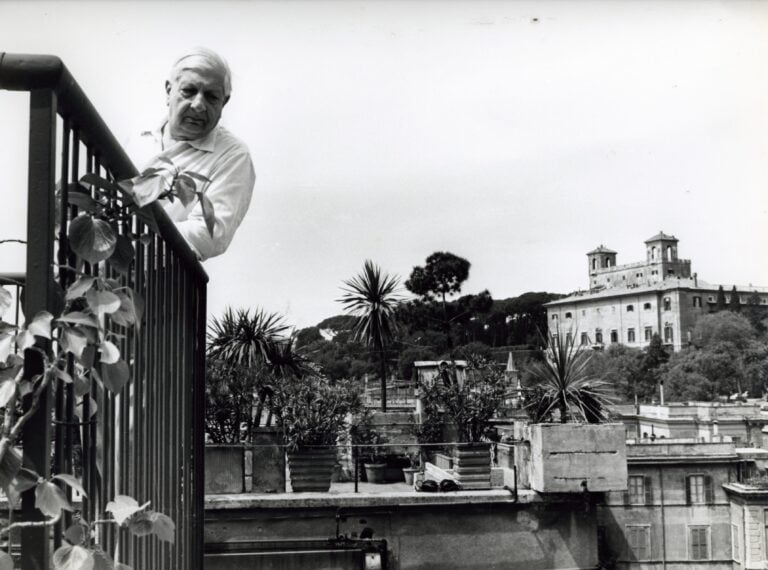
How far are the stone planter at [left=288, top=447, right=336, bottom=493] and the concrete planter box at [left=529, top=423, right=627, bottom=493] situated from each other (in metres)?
2.05

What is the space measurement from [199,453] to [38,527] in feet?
4.97

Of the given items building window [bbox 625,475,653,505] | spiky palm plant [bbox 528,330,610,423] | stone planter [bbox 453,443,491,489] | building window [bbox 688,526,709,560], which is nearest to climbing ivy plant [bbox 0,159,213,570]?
spiky palm plant [bbox 528,330,610,423]

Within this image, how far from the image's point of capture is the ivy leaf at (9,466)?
0.82 meters

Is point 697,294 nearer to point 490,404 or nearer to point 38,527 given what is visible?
point 490,404

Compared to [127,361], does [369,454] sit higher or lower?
lower

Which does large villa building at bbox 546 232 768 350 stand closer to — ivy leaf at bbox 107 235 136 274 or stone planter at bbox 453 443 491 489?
stone planter at bbox 453 443 491 489

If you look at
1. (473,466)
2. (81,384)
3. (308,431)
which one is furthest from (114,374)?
(473,466)

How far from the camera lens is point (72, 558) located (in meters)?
0.89

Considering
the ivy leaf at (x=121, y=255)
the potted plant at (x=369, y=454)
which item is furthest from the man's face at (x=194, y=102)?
the potted plant at (x=369, y=454)

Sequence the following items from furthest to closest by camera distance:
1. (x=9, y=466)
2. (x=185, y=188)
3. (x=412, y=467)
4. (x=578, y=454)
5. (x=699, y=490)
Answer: (x=699, y=490) < (x=412, y=467) < (x=578, y=454) < (x=185, y=188) < (x=9, y=466)

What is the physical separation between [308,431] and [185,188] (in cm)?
693

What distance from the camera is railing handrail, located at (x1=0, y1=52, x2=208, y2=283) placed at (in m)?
0.86

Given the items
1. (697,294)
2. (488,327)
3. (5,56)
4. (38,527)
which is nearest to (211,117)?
(5,56)

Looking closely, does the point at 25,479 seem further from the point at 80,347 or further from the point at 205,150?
the point at 205,150
